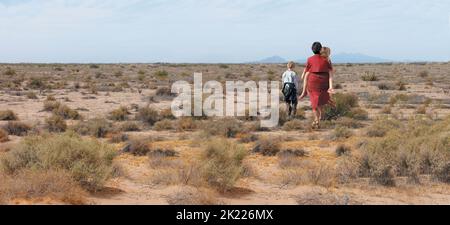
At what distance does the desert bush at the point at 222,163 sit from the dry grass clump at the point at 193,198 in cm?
60

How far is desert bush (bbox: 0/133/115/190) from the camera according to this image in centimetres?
820

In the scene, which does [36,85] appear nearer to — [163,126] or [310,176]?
[163,126]

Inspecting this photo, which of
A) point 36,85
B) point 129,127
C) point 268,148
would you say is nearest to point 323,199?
point 268,148

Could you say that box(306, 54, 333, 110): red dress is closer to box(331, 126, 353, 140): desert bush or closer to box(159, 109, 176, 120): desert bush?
box(331, 126, 353, 140): desert bush

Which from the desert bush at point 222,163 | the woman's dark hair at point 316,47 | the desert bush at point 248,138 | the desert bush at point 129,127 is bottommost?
the desert bush at point 129,127

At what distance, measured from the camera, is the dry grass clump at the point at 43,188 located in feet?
23.8

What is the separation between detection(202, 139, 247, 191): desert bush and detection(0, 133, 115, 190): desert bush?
1.58m

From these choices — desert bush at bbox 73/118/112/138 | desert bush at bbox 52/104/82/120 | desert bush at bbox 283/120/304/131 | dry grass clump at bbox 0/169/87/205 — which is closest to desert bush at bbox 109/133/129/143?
desert bush at bbox 73/118/112/138

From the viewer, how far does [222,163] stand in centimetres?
911

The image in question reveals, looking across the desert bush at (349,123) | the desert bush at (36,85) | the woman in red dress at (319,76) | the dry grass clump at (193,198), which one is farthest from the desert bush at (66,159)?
the desert bush at (36,85)

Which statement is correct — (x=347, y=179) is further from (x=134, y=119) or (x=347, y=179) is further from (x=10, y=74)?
(x=10, y=74)

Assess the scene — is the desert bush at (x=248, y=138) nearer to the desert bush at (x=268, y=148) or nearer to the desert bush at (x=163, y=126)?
the desert bush at (x=268, y=148)

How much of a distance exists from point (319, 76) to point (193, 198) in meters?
2.99
